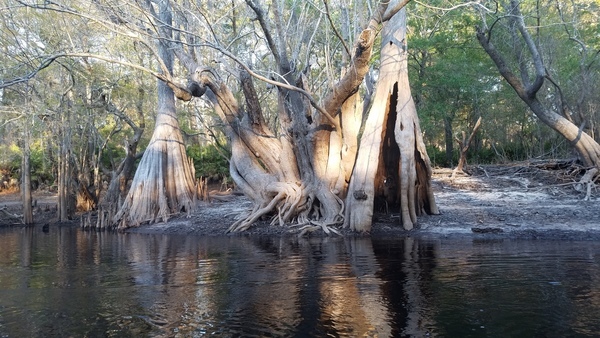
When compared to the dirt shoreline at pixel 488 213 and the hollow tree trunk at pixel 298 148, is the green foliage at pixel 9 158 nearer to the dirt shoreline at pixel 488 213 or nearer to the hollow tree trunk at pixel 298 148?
the dirt shoreline at pixel 488 213

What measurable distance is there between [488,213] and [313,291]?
8740 millimetres

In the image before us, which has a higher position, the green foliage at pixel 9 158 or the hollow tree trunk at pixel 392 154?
the green foliage at pixel 9 158

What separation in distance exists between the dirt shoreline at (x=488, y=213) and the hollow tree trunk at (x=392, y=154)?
526mm

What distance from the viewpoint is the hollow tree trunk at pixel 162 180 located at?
61.7 feet

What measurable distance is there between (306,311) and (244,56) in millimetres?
12988

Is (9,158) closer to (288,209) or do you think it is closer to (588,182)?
(288,209)

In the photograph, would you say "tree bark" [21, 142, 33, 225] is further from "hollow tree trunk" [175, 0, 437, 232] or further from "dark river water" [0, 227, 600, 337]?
"dark river water" [0, 227, 600, 337]

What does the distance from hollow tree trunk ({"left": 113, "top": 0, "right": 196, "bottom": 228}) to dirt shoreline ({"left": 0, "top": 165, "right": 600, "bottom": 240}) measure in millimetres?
533

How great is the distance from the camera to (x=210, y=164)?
28984 millimetres

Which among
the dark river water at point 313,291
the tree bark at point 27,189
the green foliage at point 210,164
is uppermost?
the green foliage at point 210,164

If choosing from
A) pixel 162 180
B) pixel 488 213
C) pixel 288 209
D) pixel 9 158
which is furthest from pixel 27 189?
pixel 488 213

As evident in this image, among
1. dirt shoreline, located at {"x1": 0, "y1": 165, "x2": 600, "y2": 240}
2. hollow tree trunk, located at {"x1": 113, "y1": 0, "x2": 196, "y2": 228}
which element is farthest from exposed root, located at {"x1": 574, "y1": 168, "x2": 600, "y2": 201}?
hollow tree trunk, located at {"x1": 113, "y1": 0, "x2": 196, "y2": 228}

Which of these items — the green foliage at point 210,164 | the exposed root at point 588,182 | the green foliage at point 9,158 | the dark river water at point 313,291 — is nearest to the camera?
the dark river water at point 313,291

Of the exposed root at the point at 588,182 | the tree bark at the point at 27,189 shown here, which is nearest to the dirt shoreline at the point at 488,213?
the exposed root at the point at 588,182
